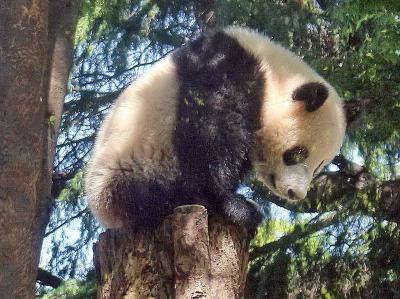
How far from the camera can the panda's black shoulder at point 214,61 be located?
3.18 m

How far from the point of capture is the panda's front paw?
2.72m

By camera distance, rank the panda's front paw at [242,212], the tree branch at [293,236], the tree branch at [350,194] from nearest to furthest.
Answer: the panda's front paw at [242,212] < the tree branch at [350,194] < the tree branch at [293,236]

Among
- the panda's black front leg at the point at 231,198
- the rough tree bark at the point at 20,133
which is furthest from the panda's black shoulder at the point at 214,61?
the rough tree bark at the point at 20,133

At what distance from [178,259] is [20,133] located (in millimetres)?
681

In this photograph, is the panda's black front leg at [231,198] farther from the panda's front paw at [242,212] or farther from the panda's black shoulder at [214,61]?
the panda's black shoulder at [214,61]

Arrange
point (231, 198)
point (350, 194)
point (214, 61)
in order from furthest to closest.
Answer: point (350, 194) < point (214, 61) < point (231, 198)

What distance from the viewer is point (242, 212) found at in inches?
109

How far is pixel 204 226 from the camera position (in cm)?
250

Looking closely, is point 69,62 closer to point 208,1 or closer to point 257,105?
point 257,105

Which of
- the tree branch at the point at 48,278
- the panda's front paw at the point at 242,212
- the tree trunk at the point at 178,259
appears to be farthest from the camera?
the tree branch at the point at 48,278

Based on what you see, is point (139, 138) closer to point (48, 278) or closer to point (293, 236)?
point (293, 236)

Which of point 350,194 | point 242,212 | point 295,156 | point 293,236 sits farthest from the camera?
point 350,194

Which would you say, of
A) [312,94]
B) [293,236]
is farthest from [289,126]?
[293,236]

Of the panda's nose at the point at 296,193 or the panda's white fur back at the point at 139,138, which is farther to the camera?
the panda's nose at the point at 296,193
